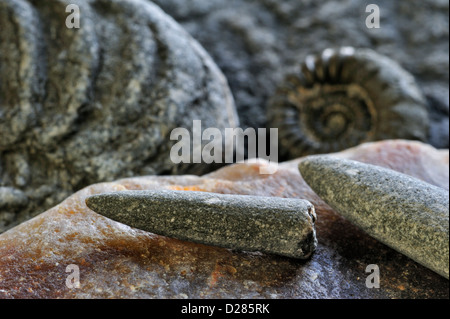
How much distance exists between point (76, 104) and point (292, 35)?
4.73 ft

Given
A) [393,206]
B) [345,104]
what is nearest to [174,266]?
[393,206]

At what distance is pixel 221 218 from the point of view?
69 centimetres

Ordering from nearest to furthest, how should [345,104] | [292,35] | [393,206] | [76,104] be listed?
1. [393,206]
2. [76,104]
3. [345,104]
4. [292,35]

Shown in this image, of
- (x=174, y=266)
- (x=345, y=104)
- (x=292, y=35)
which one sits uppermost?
(x=292, y=35)

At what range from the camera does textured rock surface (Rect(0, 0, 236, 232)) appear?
1213mm

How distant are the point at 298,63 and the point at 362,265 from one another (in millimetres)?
1600

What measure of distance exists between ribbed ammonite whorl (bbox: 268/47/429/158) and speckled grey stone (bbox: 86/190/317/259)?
126 cm

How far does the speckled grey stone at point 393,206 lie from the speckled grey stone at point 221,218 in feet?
0.28

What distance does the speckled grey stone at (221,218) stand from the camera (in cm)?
68

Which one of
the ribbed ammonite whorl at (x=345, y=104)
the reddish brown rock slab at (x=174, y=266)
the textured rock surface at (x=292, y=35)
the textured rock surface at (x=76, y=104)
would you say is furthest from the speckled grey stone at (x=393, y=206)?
the textured rock surface at (x=292, y=35)

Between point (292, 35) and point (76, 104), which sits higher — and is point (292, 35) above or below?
above

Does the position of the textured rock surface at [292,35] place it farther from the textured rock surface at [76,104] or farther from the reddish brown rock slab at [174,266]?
the reddish brown rock slab at [174,266]

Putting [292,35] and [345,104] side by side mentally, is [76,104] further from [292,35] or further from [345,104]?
[292,35]

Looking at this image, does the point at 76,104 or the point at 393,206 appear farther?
the point at 76,104
